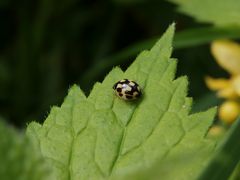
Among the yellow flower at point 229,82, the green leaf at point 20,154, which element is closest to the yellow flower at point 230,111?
the yellow flower at point 229,82

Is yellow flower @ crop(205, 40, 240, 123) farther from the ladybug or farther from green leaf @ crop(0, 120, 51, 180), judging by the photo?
green leaf @ crop(0, 120, 51, 180)

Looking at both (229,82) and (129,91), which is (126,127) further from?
(229,82)

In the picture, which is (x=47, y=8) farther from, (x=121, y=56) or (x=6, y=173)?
(x=6, y=173)

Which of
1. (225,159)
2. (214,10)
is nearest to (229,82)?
(214,10)

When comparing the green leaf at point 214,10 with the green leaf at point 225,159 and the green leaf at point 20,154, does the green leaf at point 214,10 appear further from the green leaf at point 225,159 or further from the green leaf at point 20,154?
the green leaf at point 20,154

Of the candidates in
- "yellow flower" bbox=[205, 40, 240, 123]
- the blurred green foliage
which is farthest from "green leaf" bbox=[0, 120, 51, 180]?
the blurred green foliage

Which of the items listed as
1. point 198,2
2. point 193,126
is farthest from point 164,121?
point 198,2
